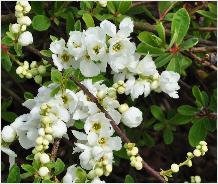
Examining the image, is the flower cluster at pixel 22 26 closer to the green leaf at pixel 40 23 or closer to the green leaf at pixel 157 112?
the green leaf at pixel 40 23

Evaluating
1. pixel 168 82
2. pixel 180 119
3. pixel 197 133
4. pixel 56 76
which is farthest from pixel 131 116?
pixel 180 119

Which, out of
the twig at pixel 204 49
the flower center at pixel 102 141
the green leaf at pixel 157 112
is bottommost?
the green leaf at pixel 157 112

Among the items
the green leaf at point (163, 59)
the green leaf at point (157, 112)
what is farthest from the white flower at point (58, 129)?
the green leaf at point (157, 112)

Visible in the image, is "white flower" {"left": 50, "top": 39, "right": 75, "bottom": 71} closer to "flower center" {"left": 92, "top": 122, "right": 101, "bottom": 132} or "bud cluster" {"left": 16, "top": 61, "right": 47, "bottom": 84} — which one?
"bud cluster" {"left": 16, "top": 61, "right": 47, "bottom": 84}

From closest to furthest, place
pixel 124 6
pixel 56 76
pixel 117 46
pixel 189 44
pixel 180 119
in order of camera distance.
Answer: pixel 56 76 < pixel 117 46 < pixel 189 44 < pixel 124 6 < pixel 180 119

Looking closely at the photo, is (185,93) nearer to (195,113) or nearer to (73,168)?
(195,113)

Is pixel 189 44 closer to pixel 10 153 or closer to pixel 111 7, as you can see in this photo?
pixel 111 7

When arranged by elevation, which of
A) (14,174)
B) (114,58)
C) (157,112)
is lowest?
(157,112)
